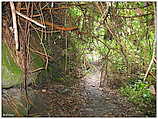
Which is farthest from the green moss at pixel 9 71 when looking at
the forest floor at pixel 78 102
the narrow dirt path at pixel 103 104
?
the narrow dirt path at pixel 103 104

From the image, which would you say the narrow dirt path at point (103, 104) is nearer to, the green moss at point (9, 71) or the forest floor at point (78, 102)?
the forest floor at point (78, 102)

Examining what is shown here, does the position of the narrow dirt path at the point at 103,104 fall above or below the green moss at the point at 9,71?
below

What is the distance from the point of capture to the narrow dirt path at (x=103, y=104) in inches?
84.0

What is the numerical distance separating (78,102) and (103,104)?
0.29 m

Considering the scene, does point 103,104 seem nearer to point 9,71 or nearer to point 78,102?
point 78,102

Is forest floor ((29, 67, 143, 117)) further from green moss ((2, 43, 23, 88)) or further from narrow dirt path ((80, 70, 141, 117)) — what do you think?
green moss ((2, 43, 23, 88))

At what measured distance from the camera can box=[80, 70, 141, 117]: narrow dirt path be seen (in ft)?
7.00

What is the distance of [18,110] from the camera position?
1870 millimetres

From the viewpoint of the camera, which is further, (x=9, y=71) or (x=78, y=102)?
(x=78, y=102)

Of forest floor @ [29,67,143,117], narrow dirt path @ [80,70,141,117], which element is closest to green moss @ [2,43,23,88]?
forest floor @ [29,67,143,117]

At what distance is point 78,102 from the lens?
97.0 inches

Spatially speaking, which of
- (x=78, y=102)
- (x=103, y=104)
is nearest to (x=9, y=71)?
(x=78, y=102)

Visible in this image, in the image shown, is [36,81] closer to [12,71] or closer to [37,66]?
[37,66]

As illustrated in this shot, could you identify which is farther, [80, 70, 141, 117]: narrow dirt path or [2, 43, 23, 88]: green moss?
[80, 70, 141, 117]: narrow dirt path
